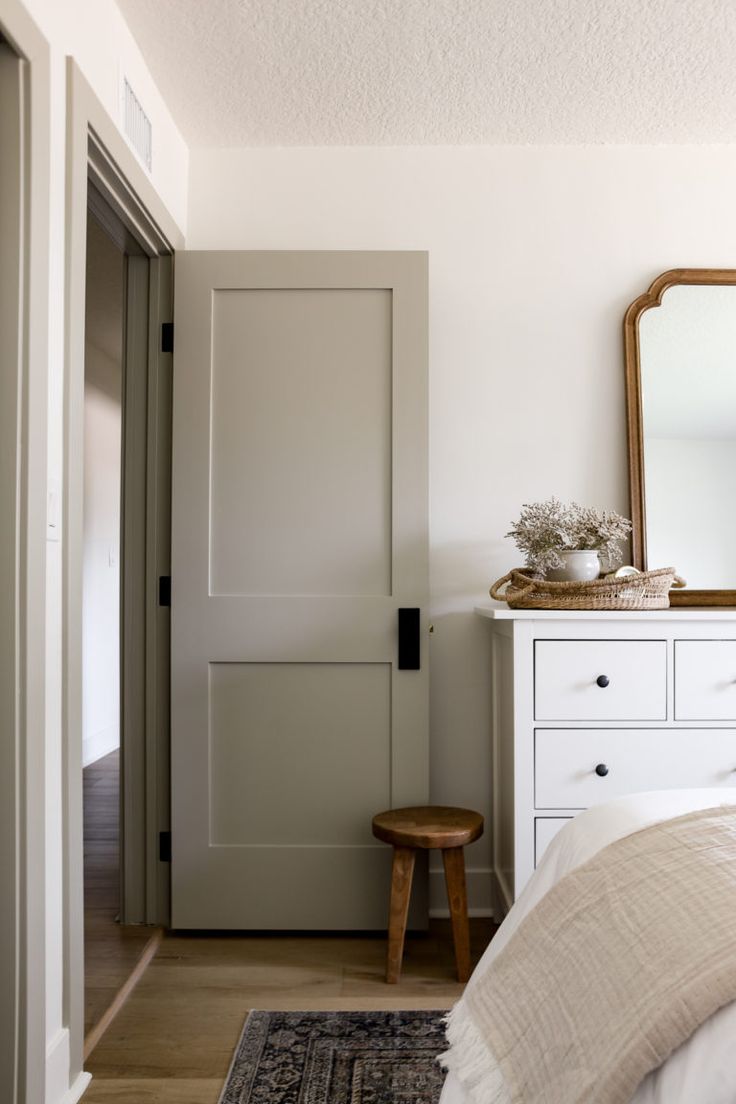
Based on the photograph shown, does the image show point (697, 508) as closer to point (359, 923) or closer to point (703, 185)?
point (703, 185)

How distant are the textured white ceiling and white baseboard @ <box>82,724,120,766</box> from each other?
360 centimetres

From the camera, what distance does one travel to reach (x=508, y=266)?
2977mm

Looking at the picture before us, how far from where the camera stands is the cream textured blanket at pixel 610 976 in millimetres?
896

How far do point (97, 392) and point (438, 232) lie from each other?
11.2ft

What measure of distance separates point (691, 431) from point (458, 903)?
1676 mm

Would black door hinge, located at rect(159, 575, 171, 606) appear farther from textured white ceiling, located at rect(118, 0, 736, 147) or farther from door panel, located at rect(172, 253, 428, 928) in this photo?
textured white ceiling, located at rect(118, 0, 736, 147)

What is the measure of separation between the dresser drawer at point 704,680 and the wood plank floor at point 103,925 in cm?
170

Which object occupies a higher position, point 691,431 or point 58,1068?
point 691,431

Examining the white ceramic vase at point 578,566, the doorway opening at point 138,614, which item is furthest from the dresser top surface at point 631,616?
the doorway opening at point 138,614

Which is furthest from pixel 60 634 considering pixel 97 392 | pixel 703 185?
Answer: pixel 97 392

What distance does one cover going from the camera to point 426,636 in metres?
Result: 2.72

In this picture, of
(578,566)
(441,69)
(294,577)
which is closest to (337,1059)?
(294,577)

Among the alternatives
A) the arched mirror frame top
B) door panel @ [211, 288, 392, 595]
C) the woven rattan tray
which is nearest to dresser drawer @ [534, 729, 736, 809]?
the woven rattan tray

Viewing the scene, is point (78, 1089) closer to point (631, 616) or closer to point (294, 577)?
point (294, 577)
